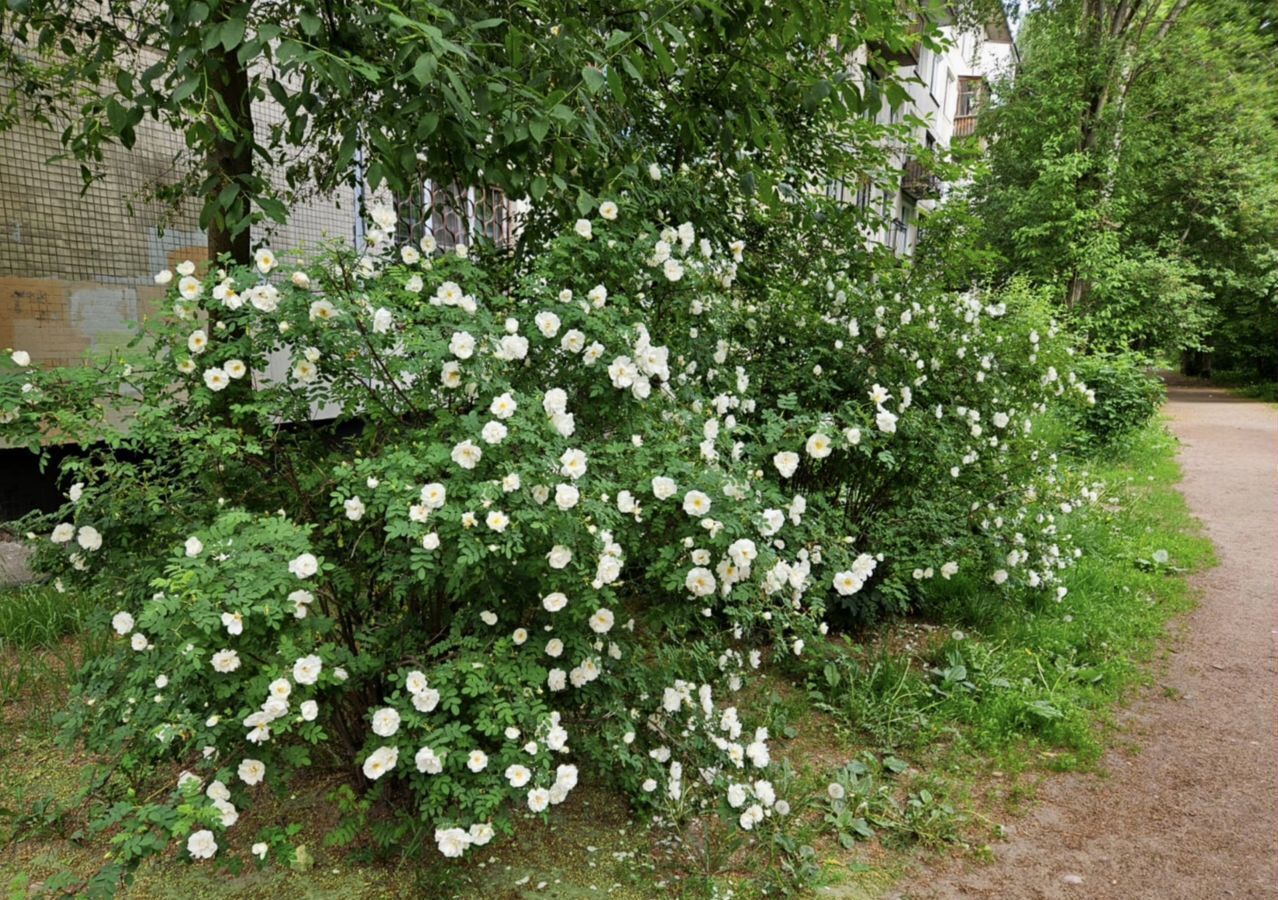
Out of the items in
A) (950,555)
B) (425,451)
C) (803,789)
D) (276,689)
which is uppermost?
(425,451)

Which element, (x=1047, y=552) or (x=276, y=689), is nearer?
(x=276, y=689)

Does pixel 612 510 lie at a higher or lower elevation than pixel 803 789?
higher

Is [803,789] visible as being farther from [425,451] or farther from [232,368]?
[232,368]

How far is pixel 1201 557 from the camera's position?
19.4 feet

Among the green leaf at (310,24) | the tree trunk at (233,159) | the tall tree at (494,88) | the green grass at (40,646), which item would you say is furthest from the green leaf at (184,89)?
the green grass at (40,646)

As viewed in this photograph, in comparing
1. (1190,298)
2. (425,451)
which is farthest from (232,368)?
(1190,298)

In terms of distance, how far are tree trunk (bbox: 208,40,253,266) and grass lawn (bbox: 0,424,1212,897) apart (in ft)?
4.42

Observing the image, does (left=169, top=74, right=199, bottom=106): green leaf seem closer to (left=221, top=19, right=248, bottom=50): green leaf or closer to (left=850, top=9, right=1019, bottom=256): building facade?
(left=221, top=19, right=248, bottom=50): green leaf

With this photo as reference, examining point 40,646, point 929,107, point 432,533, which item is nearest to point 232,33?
point 432,533

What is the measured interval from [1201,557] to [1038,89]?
37.3 feet

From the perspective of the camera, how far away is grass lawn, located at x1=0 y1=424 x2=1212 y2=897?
2.35 meters

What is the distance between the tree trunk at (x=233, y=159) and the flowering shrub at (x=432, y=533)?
47 centimetres

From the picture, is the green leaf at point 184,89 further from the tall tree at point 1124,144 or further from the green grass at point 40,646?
the tall tree at point 1124,144

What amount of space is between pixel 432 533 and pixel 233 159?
2151mm
